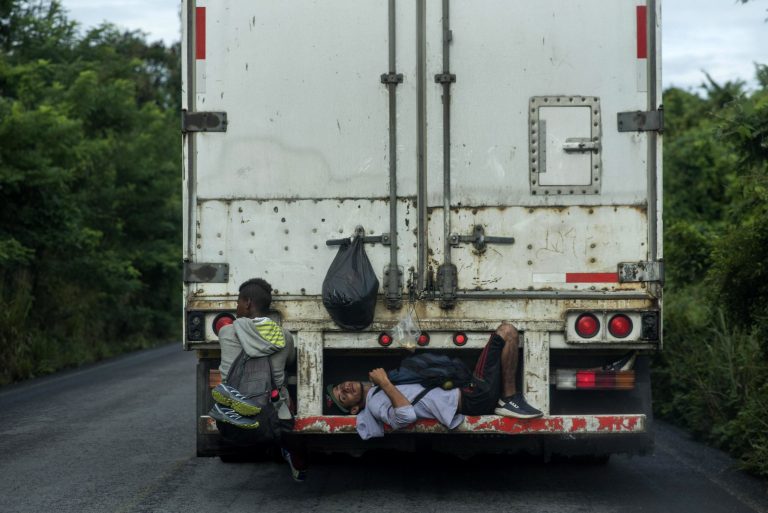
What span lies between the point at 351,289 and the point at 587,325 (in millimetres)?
1444

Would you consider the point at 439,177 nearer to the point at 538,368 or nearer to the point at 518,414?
the point at 538,368

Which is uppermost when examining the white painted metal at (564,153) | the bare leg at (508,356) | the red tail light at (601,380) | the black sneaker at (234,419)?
the white painted metal at (564,153)

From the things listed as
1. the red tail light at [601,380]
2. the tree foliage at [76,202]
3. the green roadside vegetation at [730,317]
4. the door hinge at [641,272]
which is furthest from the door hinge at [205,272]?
the tree foliage at [76,202]

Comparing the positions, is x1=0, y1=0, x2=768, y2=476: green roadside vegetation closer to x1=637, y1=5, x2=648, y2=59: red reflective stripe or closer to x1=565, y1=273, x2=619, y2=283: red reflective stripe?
x1=565, y1=273, x2=619, y2=283: red reflective stripe

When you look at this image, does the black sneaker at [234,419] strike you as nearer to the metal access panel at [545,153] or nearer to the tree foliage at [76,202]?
the metal access panel at [545,153]

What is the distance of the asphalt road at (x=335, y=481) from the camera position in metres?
8.11

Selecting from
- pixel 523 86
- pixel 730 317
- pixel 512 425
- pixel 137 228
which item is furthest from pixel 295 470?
pixel 137 228

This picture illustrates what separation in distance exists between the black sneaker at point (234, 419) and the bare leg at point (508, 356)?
149cm

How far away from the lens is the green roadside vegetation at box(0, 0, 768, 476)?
408 inches

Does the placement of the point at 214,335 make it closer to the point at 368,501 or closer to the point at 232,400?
the point at 232,400

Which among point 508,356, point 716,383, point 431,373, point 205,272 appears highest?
point 205,272

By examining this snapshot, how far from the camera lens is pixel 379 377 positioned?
7.91 m

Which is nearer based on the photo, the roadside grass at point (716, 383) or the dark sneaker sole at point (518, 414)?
the dark sneaker sole at point (518, 414)

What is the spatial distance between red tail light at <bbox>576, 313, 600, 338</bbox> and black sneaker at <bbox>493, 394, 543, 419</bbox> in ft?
1.74
